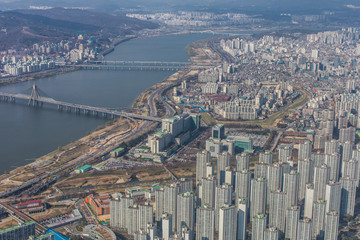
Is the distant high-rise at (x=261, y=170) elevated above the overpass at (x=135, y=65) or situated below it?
below

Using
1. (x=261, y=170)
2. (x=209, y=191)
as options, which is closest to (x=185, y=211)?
(x=209, y=191)

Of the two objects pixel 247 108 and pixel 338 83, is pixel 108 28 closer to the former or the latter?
pixel 338 83

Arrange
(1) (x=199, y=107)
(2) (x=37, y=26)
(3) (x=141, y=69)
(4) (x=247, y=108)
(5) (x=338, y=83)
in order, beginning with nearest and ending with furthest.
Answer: (4) (x=247, y=108), (1) (x=199, y=107), (5) (x=338, y=83), (3) (x=141, y=69), (2) (x=37, y=26)

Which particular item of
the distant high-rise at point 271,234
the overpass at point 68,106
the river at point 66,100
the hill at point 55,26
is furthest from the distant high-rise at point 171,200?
the hill at point 55,26

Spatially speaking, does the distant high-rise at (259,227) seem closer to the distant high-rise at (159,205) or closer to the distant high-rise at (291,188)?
the distant high-rise at (291,188)

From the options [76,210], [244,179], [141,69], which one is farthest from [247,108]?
[141,69]
